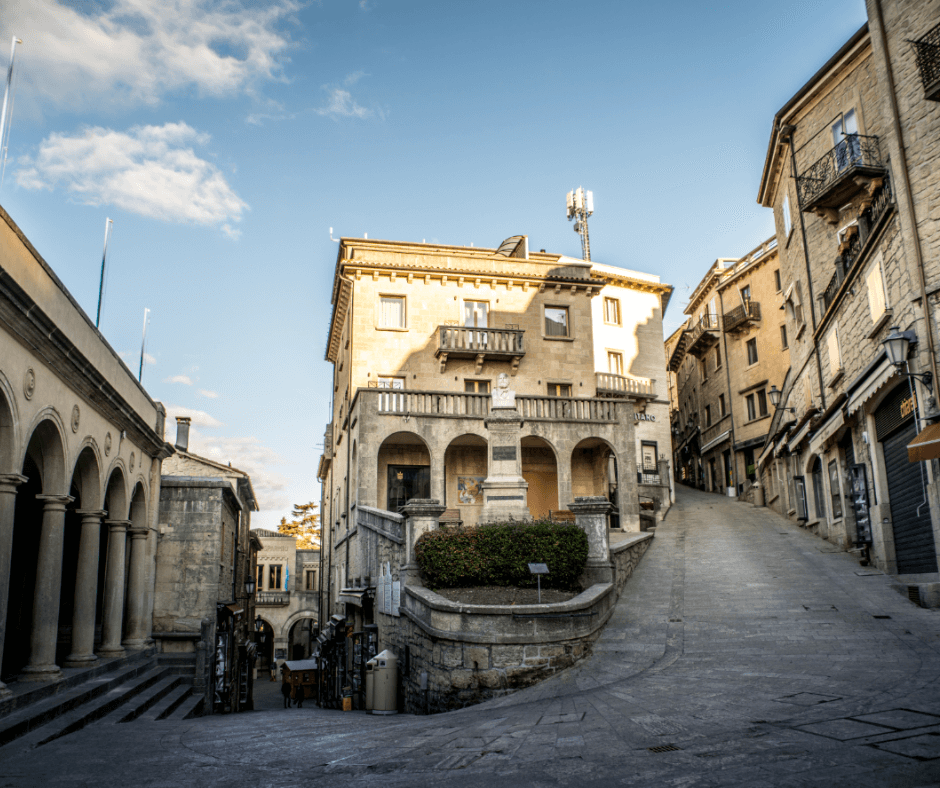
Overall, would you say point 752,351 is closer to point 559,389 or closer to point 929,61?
point 559,389

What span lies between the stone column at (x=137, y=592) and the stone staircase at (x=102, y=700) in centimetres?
55

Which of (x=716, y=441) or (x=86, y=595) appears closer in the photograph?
(x=86, y=595)

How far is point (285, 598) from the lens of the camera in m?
50.7

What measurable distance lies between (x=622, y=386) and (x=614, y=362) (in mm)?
2173

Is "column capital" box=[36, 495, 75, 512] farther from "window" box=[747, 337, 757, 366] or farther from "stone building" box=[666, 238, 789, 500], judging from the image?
"window" box=[747, 337, 757, 366]

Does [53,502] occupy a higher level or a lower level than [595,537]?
higher

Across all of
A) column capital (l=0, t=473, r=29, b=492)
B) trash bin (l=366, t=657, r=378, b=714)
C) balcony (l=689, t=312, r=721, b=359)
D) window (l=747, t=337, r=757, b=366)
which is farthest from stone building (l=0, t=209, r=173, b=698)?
balcony (l=689, t=312, r=721, b=359)

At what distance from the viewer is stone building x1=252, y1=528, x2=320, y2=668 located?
166 ft

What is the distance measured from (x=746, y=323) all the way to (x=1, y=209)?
3671 centimetres

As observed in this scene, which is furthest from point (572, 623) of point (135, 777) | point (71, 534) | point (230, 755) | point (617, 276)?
point (617, 276)

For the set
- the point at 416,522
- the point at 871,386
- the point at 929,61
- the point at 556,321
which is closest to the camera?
the point at 929,61

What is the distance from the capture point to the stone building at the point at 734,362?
1512 inches

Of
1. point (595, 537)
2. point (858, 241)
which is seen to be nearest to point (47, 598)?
point (595, 537)

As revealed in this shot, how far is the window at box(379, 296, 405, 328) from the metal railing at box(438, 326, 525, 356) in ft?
6.37
